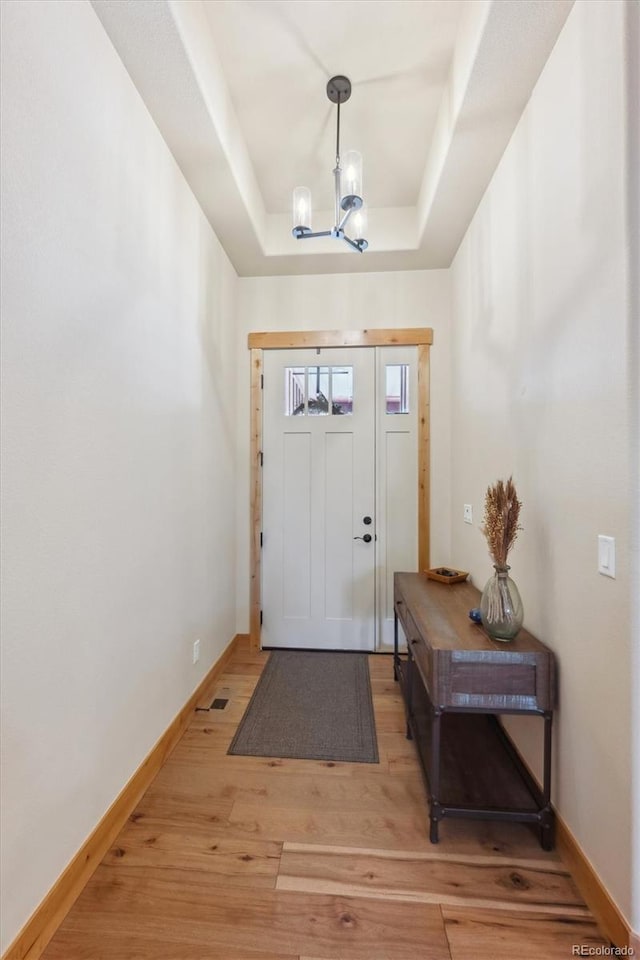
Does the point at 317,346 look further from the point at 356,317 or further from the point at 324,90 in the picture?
the point at 324,90

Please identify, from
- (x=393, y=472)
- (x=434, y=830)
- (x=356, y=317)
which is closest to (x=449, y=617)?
(x=434, y=830)

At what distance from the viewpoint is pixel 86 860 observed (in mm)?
1342

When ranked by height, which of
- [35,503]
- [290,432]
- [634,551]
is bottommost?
[634,551]

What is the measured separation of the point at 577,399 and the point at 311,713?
2.08 m

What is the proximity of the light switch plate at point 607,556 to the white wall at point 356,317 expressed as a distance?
1.83 m

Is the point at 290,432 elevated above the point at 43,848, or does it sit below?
above

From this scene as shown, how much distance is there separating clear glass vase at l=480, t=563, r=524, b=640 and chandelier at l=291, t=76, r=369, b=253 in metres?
1.62

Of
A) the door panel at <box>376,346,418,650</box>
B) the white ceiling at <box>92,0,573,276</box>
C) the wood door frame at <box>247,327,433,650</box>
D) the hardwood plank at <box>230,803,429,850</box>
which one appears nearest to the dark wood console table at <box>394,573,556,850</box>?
the hardwood plank at <box>230,803,429,850</box>

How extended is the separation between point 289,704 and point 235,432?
6.41 feet

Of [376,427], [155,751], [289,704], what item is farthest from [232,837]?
[376,427]

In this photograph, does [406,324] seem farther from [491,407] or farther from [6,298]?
[6,298]

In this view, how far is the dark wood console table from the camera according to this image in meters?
1.46

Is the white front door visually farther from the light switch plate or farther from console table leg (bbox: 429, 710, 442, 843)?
the light switch plate

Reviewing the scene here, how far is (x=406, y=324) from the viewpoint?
3.06m
